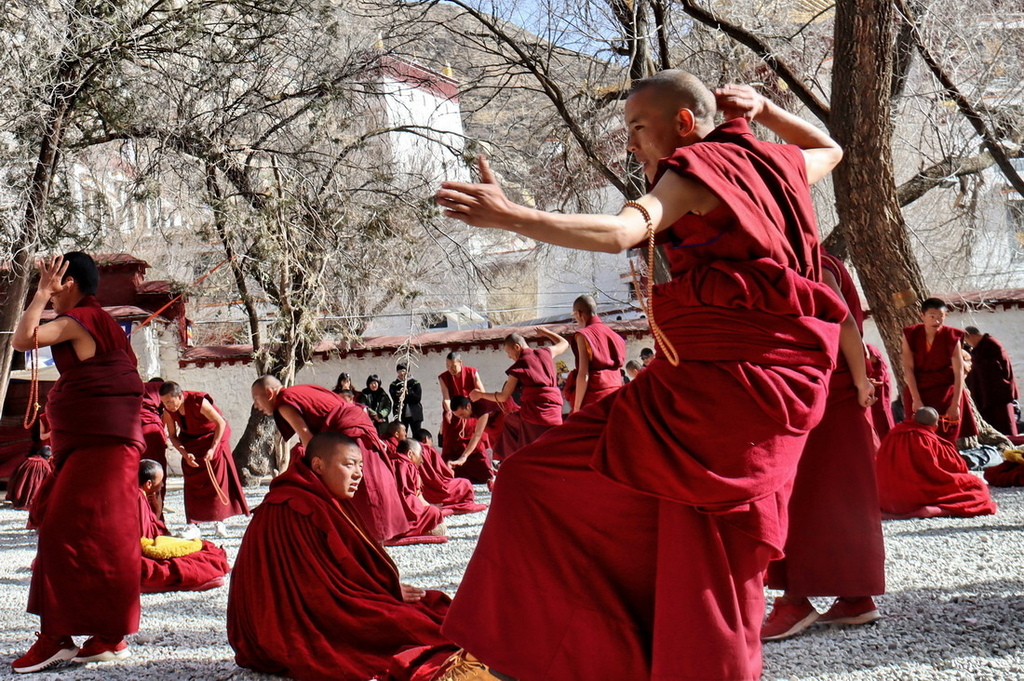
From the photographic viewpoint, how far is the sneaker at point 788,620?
3307 mm

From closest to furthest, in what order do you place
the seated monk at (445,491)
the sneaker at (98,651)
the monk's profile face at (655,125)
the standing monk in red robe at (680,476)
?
the standing monk in red robe at (680,476) → the monk's profile face at (655,125) → the sneaker at (98,651) → the seated monk at (445,491)

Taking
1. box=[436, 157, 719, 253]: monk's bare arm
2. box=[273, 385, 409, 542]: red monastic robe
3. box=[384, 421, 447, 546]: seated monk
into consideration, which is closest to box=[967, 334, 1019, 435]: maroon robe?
box=[384, 421, 447, 546]: seated monk

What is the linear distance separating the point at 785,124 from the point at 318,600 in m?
2.05

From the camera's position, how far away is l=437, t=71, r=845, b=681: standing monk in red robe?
7.07 feet

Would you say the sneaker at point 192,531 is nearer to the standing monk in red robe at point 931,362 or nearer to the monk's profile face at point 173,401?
the monk's profile face at point 173,401

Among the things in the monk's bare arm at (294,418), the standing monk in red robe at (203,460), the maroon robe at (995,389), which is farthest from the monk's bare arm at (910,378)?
the standing monk in red robe at (203,460)

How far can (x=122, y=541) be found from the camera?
3584 mm

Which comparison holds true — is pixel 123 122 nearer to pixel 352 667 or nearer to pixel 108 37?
pixel 108 37

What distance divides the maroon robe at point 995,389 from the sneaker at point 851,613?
7.48m

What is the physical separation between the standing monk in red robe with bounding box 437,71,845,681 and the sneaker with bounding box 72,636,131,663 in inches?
72.8

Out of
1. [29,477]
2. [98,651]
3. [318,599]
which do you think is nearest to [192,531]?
[98,651]

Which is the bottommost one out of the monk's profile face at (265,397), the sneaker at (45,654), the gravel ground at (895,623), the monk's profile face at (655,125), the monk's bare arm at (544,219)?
the gravel ground at (895,623)

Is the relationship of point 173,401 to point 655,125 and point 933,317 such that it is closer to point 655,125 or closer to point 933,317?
point 933,317

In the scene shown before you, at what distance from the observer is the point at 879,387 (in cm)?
465
